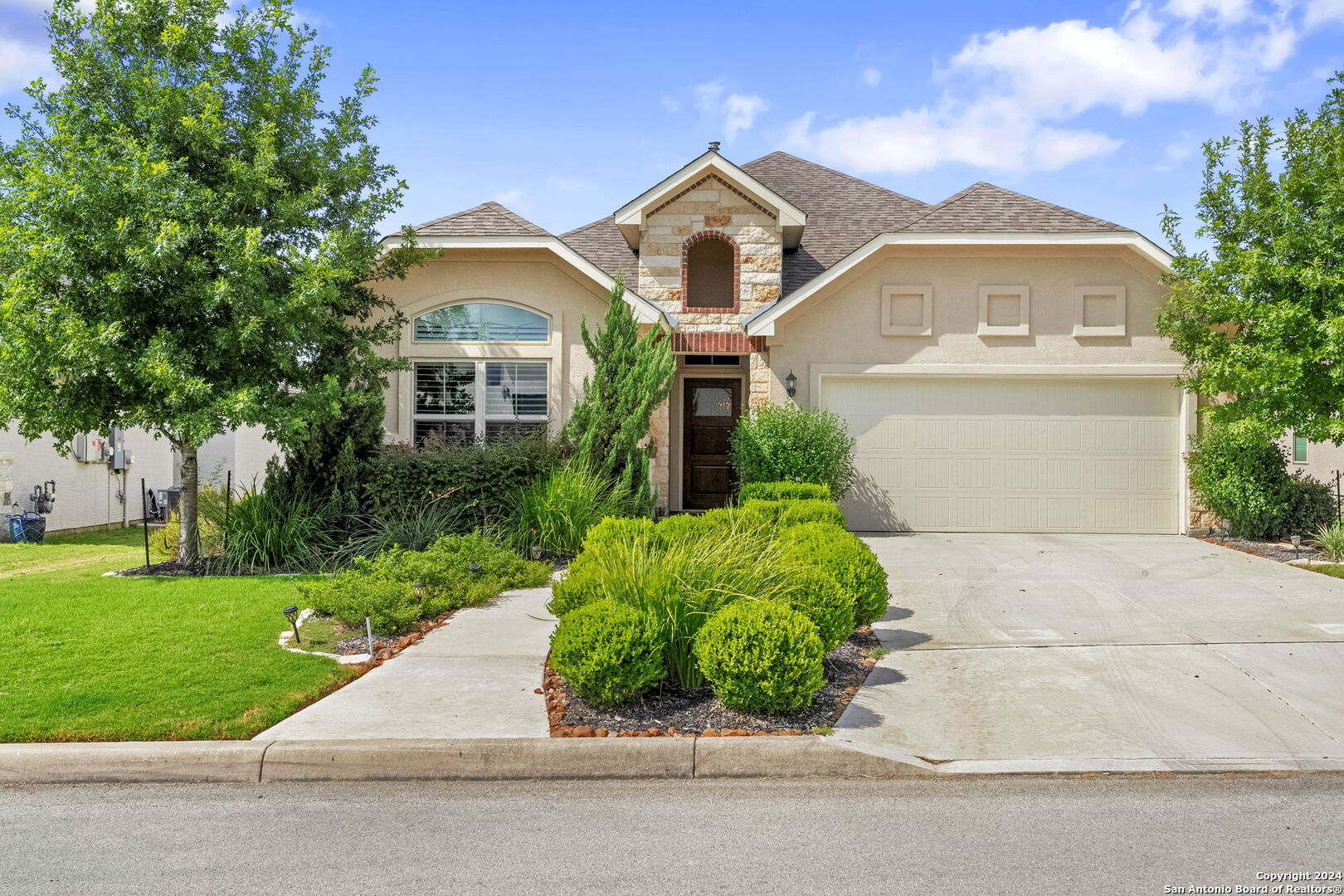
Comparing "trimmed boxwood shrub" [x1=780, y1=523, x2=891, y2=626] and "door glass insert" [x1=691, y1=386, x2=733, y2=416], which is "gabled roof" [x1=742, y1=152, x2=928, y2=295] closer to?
"door glass insert" [x1=691, y1=386, x2=733, y2=416]

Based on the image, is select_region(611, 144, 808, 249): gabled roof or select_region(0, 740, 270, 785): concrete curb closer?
select_region(0, 740, 270, 785): concrete curb

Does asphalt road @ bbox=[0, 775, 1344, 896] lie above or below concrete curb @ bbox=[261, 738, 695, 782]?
below

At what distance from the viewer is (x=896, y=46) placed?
35.4 feet

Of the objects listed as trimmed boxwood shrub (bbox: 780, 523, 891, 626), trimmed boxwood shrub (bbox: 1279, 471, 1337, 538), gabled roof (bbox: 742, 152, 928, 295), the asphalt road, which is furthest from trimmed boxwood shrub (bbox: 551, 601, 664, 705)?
trimmed boxwood shrub (bbox: 1279, 471, 1337, 538)

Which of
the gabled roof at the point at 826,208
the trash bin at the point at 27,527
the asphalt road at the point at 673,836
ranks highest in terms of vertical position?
the gabled roof at the point at 826,208

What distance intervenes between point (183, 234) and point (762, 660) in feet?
Answer: 26.6

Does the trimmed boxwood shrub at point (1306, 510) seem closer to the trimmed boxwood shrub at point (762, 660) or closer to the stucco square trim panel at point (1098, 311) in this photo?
the stucco square trim panel at point (1098, 311)

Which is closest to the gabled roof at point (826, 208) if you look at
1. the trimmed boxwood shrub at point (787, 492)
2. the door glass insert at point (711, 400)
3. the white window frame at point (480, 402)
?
the door glass insert at point (711, 400)

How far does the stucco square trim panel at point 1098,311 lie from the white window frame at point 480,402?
8.21 meters

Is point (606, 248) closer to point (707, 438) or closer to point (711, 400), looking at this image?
point (711, 400)

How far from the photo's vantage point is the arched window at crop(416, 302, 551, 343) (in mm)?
14430

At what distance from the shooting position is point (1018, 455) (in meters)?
14.3

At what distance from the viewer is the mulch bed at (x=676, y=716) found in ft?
16.6

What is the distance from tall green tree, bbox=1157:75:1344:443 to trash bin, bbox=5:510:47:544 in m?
19.1
